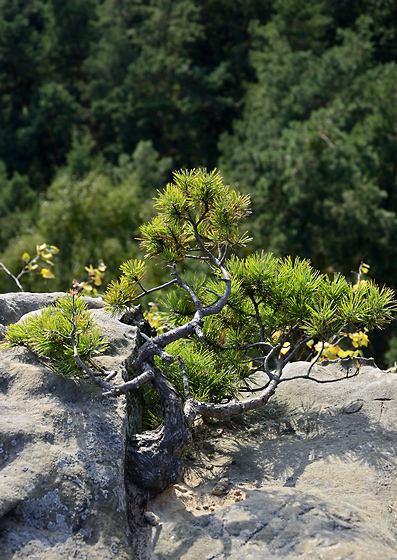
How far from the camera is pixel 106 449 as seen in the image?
1.39 meters

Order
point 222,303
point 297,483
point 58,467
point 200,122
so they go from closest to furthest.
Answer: point 58,467
point 297,483
point 222,303
point 200,122

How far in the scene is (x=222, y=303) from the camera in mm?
1715

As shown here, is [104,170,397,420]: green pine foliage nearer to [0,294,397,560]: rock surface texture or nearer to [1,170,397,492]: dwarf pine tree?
[1,170,397,492]: dwarf pine tree

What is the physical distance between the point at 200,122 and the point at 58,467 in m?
17.0

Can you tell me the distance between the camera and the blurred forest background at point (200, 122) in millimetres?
10062

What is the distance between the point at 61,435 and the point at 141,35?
1935 centimetres

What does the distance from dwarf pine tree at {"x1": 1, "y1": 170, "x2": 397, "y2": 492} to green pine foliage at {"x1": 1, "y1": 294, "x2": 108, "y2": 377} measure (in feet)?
0.61

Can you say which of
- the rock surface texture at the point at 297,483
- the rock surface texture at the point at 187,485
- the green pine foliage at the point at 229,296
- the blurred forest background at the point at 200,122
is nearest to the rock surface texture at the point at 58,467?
the rock surface texture at the point at 187,485

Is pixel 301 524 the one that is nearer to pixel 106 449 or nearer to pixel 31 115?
pixel 106 449

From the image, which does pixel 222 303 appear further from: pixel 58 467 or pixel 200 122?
pixel 200 122

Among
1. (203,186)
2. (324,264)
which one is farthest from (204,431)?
(324,264)

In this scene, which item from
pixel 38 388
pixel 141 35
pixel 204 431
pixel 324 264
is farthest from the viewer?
pixel 141 35

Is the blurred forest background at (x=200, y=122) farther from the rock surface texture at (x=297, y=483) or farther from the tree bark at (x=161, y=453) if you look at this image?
the tree bark at (x=161, y=453)

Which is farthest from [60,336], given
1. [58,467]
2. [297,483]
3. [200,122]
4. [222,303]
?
[200,122]
